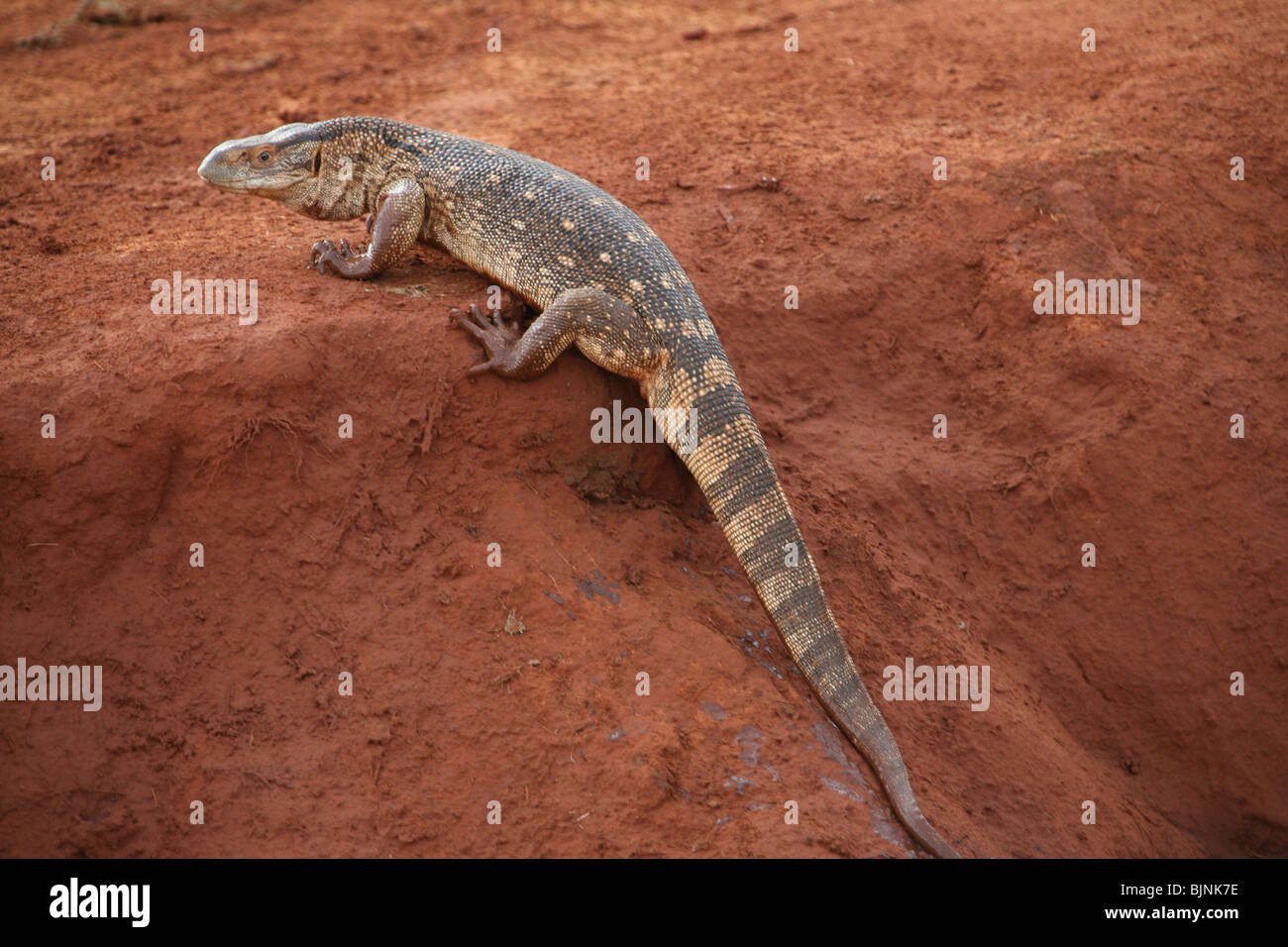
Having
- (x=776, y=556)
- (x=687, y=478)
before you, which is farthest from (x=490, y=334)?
(x=776, y=556)

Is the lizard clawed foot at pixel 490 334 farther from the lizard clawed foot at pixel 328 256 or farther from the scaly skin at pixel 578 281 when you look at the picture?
the lizard clawed foot at pixel 328 256

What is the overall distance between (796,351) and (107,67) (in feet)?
32.4

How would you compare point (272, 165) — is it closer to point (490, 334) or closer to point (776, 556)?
point (490, 334)

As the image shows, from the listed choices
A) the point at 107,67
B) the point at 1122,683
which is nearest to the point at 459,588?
the point at 1122,683

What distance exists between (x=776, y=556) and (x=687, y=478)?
1.06m

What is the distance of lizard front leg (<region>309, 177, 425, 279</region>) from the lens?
252 inches

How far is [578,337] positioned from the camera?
6020 mm

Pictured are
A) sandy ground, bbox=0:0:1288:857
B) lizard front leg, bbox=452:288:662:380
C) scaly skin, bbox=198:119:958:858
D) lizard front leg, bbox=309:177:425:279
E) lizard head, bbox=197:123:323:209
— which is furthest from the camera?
lizard head, bbox=197:123:323:209

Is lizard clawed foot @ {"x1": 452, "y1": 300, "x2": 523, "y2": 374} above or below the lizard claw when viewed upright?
below

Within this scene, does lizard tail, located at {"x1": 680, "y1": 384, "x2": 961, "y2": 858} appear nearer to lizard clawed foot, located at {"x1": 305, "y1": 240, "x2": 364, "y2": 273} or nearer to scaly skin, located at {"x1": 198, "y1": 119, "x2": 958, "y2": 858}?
scaly skin, located at {"x1": 198, "y1": 119, "x2": 958, "y2": 858}

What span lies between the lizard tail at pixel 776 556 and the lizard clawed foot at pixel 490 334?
1216 mm

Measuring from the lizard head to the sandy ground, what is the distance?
0.45 meters

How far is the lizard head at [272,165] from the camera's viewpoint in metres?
6.68

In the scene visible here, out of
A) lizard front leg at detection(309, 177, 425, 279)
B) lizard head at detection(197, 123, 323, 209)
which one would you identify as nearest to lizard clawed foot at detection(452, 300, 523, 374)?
lizard front leg at detection(309, 177, 425, 279)
